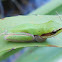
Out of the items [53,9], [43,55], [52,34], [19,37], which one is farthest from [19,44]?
[53,9]

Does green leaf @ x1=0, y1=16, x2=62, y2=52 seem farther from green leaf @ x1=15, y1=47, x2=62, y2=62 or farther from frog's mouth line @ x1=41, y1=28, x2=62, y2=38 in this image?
green leaf @ x1=15, y1=47, x2=62, y2=62

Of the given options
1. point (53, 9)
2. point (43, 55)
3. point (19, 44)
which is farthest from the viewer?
point (53, 9)

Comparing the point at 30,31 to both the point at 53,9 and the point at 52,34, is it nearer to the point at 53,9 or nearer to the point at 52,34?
the point at 52,34

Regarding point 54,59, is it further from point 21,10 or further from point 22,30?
point 21,10

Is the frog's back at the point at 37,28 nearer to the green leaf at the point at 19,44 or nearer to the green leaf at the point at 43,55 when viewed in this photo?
the green leaf at the point at 19,44

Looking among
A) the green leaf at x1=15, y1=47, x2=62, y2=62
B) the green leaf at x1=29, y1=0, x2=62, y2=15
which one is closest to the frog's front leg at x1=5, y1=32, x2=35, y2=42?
the green leaf at x1=15, y1=47, x2=62, y2=62

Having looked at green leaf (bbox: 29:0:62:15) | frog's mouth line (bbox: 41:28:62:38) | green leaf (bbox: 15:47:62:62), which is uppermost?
frog's mouth line (bbox: 41:28:62:38)
